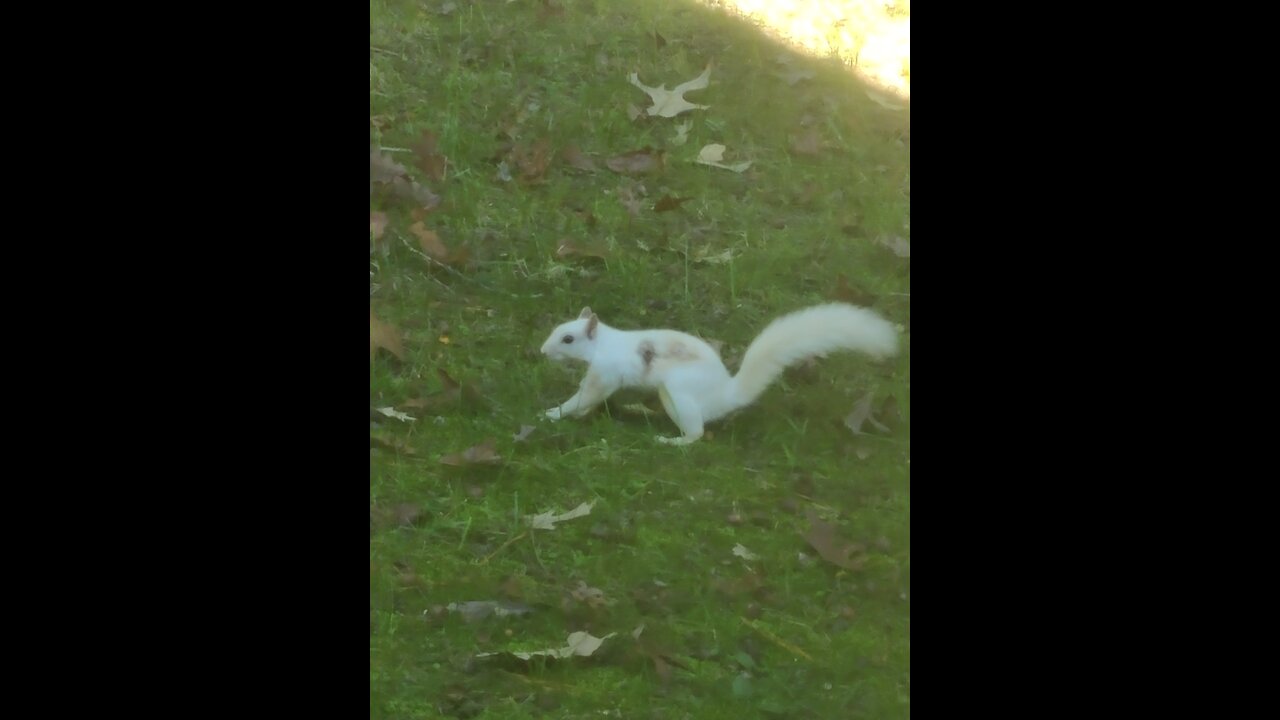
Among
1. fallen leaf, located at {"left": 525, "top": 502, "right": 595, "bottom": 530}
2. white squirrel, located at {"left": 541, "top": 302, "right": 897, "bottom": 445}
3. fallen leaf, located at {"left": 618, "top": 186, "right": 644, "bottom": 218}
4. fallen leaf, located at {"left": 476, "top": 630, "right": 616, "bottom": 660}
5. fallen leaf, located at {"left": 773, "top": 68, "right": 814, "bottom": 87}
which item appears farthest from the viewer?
fallen leaf, located at {"left": 773, "top": 68, "right": 814, "bottom": 87}

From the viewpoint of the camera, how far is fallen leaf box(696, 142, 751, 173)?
4152mm

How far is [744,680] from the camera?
3725 mm

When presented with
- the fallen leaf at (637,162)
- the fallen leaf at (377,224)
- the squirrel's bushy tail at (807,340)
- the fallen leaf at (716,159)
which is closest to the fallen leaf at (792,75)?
the fallen leaf at (716,159)

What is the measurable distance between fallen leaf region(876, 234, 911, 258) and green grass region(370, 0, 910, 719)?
22 millimetres

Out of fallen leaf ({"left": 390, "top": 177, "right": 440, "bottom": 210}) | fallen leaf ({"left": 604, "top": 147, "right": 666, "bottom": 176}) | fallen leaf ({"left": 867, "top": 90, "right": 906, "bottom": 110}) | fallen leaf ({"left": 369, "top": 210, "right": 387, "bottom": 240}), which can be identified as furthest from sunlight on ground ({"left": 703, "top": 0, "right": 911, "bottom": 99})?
fallen leaf ({"left": 369, "top": 210, "right": 387, "bottom": 240})

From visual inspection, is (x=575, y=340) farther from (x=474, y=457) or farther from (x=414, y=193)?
(x=414, y=193)

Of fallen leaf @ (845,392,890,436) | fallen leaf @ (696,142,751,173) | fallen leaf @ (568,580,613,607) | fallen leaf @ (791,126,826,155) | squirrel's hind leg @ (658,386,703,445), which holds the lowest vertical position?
fallen leaf @ (568,580,613,607)

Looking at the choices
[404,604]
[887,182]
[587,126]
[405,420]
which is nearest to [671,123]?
[587,126]

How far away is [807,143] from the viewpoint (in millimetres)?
4176

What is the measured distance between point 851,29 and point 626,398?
1.26 metres

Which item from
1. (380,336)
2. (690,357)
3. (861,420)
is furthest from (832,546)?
(380,336)

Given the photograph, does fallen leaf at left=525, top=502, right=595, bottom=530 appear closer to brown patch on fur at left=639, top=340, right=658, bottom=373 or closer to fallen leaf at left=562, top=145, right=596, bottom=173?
brown patch on fur at left=639, top=340, right=658, bottom=373

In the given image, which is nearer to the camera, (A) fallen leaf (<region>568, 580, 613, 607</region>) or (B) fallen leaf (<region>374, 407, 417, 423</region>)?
(A) fallen leaf (<region>568, 580, 613, 607</region>)

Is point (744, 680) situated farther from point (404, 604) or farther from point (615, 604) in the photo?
point (404, 604)
